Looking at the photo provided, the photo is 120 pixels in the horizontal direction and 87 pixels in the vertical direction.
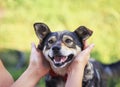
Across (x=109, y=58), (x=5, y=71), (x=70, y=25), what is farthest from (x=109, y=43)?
(x=5, y=71)

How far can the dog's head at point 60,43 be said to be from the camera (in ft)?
6.32

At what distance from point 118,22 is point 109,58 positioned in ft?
0.63

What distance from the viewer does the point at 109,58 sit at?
7.25ft

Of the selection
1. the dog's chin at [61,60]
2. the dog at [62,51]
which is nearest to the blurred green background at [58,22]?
the dog at [62,51]

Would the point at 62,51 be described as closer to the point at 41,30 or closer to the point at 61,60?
the point at 61,60

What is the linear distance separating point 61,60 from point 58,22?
0.31 metres

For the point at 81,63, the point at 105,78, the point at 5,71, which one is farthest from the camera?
the point at 105,78

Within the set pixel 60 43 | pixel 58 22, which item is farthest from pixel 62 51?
pixel 58 22

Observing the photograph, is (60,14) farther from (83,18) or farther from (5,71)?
(5,71)

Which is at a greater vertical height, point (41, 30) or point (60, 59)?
point (41, 30)

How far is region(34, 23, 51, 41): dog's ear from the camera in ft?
6.57

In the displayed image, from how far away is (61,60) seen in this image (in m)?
1.94

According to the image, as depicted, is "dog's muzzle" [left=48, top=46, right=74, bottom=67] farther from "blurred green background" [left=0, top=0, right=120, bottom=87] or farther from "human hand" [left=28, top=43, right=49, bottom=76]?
"blurred green background" [left=0, top=0, right=120, bottom=87]

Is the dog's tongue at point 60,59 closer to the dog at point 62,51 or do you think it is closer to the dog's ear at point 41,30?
the dog at point 62,51
